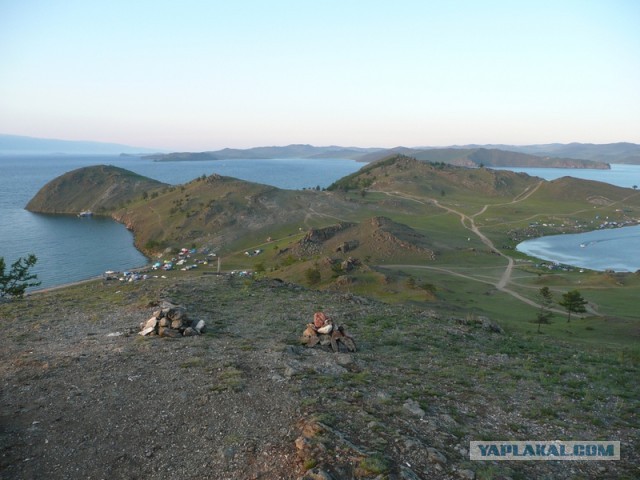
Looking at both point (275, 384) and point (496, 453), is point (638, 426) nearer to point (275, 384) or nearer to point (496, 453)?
point (496, 453)

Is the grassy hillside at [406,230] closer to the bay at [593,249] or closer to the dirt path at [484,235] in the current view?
the dirt path at [484,235]

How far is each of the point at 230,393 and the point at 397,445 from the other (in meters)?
5.84

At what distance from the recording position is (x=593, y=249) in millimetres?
114500

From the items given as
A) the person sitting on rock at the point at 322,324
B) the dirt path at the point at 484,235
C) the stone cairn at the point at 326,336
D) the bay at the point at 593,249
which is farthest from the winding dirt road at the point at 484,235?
the person sitting on rock at the point at 322,324

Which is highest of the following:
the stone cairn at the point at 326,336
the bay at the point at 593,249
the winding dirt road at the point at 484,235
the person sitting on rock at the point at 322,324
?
the person sitting on rock at the point at 322,324

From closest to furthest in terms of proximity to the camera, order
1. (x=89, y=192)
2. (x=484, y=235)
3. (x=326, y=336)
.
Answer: (x=326, y=336) → (x=484, y=235) → (x=89, y=192)

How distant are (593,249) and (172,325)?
122919 millimetres

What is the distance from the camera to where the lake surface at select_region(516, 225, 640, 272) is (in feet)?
323

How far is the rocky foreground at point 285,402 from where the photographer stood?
36.8 feet

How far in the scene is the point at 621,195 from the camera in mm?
188500

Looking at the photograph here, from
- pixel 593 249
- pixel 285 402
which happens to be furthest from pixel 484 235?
pixel 285 402

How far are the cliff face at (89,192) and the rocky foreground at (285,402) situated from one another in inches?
6515

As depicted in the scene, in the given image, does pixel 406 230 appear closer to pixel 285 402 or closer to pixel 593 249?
pixel 593 249

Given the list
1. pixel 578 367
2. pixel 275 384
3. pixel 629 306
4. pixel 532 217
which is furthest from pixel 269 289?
pixel 532 217
